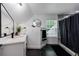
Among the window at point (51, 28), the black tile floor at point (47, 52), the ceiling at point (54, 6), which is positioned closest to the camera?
the black tile floor at point (47, 52)

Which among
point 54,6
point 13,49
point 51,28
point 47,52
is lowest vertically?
point 47,52

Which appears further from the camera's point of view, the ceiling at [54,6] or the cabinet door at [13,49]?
the ceiling at [54,6]

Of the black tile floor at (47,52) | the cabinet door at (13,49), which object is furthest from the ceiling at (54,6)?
the cabinet door at (13,49)

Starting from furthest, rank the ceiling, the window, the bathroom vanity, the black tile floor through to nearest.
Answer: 1. the window
2. the ceiling
3. the black tile floor
4. the bathroom vanity

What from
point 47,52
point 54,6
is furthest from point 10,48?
point 54,6

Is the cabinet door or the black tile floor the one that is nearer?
the cabinet door

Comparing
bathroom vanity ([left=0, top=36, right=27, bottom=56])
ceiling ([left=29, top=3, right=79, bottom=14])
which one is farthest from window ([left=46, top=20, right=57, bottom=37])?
bathroom vanity ([left=0, top=36, right=27, bottom=56])

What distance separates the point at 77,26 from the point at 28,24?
4334 mm

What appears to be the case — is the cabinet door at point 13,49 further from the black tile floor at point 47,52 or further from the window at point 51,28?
the window at point 51,28

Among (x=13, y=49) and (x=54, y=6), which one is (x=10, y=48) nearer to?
Result: (x=13, y=49)

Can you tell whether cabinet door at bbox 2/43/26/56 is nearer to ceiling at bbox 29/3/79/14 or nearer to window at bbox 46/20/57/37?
ceiling at bbox 29/3/79/14

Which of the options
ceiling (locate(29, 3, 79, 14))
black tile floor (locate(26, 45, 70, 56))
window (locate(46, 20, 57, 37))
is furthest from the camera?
window (locate(46, 20, 57, 37))

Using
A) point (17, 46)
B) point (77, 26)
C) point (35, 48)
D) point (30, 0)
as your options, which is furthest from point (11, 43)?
point (35, 48)

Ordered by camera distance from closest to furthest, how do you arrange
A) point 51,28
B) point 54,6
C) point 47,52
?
point 47,52
point 54,6
point 51,28
